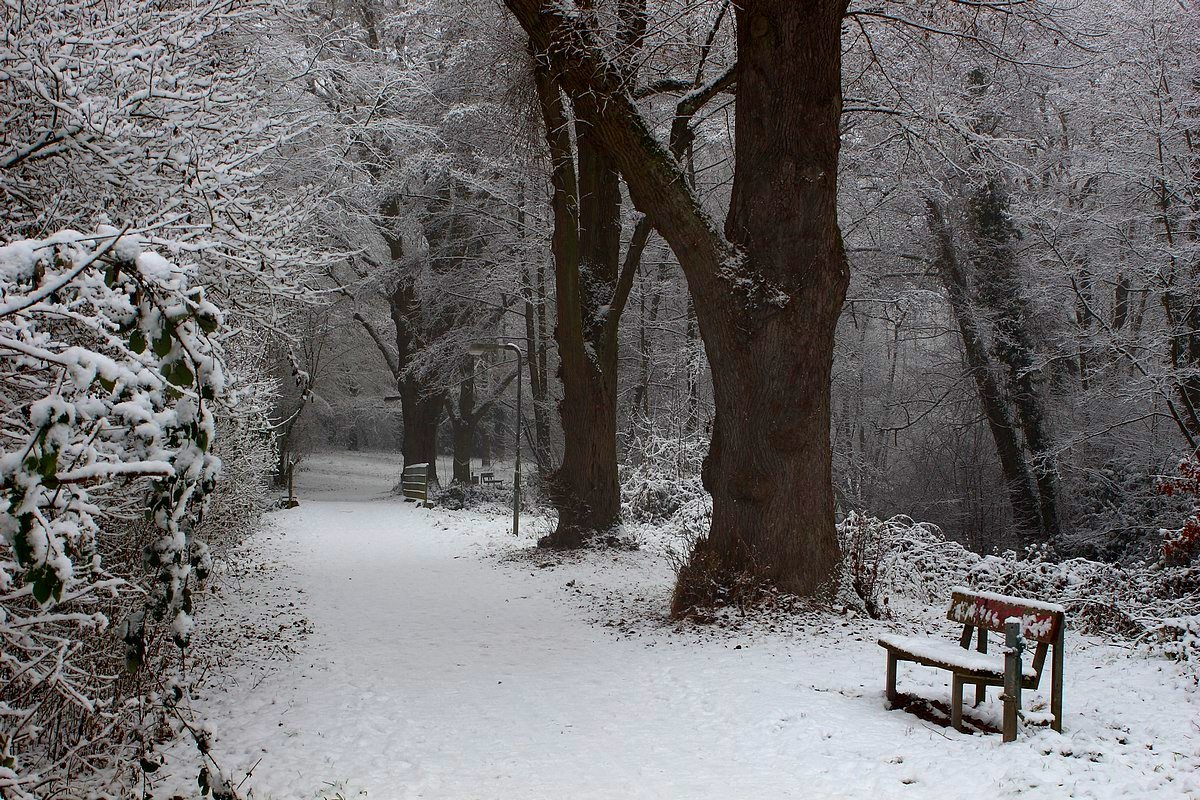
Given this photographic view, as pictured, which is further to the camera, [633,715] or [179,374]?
[633,715]

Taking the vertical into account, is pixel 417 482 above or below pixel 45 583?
below

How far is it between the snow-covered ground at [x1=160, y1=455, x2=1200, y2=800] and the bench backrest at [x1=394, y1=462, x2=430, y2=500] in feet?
46.1

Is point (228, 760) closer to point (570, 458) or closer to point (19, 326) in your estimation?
point (19, 326)

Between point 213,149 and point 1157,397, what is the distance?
573 inches

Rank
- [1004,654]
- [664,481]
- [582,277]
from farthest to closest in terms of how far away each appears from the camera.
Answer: [664,481] → [582,277] → [1004,654]

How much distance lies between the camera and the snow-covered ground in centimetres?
464

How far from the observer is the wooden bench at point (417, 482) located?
Result: 24145mm

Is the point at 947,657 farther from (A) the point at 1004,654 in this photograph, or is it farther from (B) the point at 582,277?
(B) the point at 582,277

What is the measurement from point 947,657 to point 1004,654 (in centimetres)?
41

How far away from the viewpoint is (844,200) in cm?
1889

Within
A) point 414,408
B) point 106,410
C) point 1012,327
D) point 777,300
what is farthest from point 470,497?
point 106,410

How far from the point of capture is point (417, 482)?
24703mm

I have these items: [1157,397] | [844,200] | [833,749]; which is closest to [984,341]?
[1157,397]

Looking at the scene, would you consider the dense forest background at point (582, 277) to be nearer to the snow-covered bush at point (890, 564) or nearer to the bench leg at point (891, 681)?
the snow-covered bush at point (890, 564)
